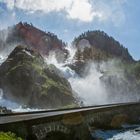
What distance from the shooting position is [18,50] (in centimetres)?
16625

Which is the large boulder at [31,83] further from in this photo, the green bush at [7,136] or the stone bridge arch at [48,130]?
the green bush at [7,136]

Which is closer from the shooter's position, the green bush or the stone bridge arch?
the green bush

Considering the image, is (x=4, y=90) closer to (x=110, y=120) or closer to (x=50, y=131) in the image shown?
(x=110, y=120)

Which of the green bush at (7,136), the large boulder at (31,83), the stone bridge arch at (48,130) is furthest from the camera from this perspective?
the large boulder at (31,83)

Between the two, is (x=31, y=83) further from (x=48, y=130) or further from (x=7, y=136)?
(x=7, y=136)

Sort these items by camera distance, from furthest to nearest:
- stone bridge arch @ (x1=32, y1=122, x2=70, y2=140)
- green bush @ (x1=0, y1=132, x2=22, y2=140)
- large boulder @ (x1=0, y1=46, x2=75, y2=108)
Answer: large boulder @ (x1=0, y1=46, x2=75, y2=108)
stone bridge arch @ (x1=32, y1=122, x2=70, y2=140)
green bush @ (x1=0, y1=132, x2=22, y2=140)

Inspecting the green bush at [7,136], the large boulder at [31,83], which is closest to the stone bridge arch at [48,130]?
the green bush at [7,136]

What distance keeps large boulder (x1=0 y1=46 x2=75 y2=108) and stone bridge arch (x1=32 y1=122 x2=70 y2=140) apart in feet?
333

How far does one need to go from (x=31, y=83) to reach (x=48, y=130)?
115216 mm

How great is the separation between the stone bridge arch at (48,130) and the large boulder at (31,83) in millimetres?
101471

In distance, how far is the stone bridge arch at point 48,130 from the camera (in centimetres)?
3350

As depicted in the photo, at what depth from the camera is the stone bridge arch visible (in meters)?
33.5

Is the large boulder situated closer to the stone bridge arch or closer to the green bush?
the stone bridge arch

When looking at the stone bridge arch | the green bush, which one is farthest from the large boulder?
the green bush
